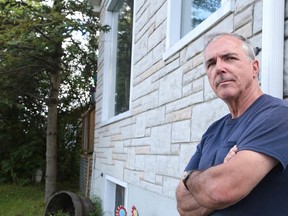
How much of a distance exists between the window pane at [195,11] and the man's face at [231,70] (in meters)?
1.26

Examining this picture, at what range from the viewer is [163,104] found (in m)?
3.35

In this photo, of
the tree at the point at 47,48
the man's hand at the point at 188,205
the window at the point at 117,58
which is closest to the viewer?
the man's hand at the point at 188,205

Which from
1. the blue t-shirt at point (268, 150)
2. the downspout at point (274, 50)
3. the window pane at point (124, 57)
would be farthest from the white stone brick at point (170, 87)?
the window pane at point (124, 57)

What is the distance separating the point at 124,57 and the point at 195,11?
2666 mm

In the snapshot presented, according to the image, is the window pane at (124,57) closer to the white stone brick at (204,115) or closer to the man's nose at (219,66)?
the white stone brick at (204,115)

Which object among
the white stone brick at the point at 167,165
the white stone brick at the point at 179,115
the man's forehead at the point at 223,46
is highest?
the man's forehead at the point at 223,46

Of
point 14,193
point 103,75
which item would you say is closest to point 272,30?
point 103,75

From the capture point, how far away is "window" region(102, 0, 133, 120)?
551 centimetres

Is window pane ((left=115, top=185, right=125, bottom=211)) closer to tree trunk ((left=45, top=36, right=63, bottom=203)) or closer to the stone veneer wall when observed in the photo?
the stone veneer wall

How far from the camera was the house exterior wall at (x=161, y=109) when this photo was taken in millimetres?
2414

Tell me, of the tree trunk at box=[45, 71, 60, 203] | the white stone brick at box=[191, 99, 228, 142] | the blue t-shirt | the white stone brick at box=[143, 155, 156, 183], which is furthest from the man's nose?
the tree trunk at box=[45, 71, 60, 203]

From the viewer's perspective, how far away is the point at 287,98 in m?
1.73

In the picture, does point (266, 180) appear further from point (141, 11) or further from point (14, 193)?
A: point (14, 193)

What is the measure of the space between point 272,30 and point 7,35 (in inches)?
203
